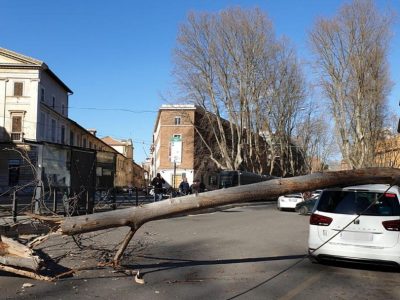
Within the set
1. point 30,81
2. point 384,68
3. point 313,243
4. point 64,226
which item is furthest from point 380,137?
point 64,226

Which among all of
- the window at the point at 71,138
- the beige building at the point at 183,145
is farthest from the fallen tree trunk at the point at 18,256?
the window at the point at 71,138

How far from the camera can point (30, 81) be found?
56750 millimetres

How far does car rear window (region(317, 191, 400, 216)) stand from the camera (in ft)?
27.8

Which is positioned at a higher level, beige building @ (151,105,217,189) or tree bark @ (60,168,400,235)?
beige building @ (151,105,217,189)

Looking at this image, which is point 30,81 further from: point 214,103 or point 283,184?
point 283,184

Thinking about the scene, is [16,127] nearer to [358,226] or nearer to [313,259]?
[313,259]

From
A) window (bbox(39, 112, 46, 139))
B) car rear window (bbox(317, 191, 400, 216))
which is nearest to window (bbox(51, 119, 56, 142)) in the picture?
window (bbox(39, 112, 46, 139))

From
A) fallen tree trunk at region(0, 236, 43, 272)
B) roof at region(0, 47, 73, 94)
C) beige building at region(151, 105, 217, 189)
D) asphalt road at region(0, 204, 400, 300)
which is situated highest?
roof at region(0, 47, 73, 94)

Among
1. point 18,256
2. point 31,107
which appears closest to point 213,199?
point 18,256

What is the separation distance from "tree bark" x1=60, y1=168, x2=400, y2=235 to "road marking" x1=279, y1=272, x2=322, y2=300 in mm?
1415

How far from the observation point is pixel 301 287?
24.2 feet

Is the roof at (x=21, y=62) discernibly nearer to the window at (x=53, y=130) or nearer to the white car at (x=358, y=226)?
the window at (x=53, y=130)

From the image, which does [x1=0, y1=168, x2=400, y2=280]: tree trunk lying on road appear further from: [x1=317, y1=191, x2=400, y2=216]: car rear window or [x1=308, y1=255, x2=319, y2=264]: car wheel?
[x1=308, y1=255, x2=319, y2=264]: car wheel

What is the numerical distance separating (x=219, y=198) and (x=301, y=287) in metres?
1.79
